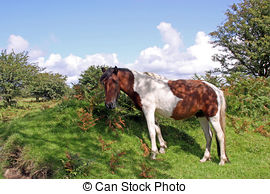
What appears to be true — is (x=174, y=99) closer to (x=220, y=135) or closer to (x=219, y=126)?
(x=219, y=126)

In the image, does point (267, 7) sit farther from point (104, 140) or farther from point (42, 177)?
point (42, 177)

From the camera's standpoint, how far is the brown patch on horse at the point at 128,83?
591 centimetres

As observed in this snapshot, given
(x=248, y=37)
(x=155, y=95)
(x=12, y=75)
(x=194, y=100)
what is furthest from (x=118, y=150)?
(x=248, y=37)

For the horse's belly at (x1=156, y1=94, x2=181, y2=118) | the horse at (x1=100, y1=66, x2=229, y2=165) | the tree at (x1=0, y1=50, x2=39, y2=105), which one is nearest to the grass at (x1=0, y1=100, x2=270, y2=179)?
the horse at (x1=100, y1=66, x2=229, y2=165)

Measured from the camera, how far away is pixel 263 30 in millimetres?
25016

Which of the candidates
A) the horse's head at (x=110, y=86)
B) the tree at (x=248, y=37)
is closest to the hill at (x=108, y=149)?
the horse's head at (x=110, y=86)

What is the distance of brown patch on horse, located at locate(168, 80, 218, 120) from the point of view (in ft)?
19.1

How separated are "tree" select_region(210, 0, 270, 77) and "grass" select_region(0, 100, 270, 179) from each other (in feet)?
65.0

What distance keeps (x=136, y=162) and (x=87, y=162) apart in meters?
1.30

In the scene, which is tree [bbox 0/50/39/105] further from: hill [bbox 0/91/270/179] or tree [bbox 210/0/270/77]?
tree [bbox 210/0/270/77]

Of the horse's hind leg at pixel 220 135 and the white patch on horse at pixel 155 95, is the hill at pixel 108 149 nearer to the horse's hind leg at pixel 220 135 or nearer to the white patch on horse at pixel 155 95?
the horse's hind leg at pixel 220 135

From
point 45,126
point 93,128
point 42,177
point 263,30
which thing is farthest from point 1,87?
point 263,30

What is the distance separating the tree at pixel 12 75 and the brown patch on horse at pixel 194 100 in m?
14.5

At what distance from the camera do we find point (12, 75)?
1667 centimetres
